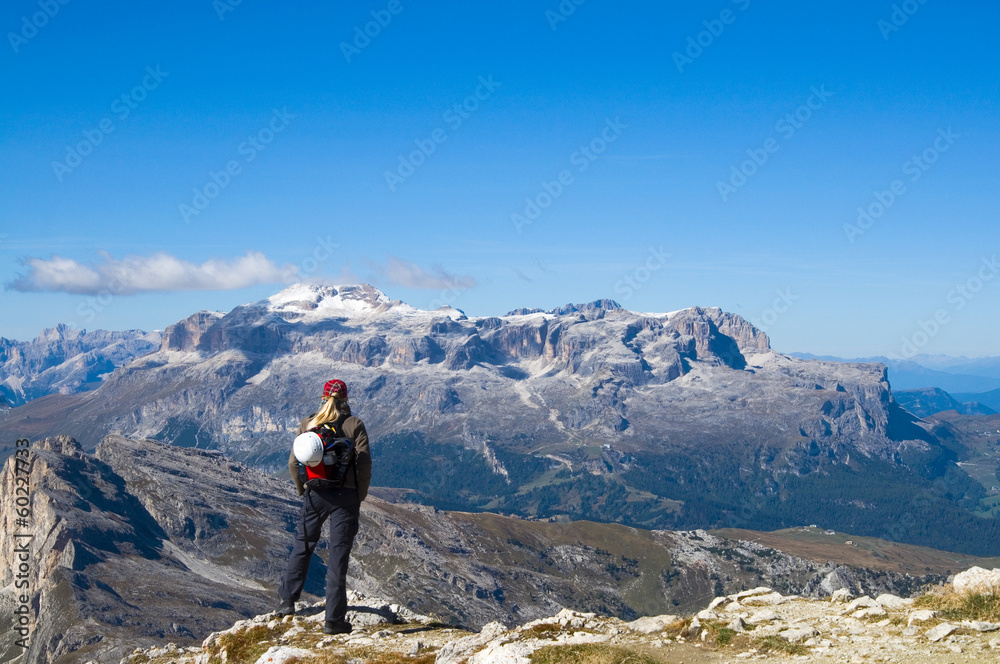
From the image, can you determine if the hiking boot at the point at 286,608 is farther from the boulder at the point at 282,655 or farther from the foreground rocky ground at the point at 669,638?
the boulder at the point at 282,655

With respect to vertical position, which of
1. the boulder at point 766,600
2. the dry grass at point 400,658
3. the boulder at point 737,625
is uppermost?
the boulder at point 737,625

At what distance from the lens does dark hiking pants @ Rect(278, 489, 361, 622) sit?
23656 mm

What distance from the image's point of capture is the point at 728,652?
20953 millimetres

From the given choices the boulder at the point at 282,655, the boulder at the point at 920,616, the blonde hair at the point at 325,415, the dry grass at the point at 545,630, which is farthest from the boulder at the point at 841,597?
the blonde hair at the point at 325,415

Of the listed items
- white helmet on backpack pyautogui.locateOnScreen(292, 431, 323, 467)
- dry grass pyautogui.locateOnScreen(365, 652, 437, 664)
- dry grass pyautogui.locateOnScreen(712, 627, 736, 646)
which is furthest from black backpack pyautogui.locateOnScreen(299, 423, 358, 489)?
dry grass pyautogui.locateOnScreen(712, 627, 736, 646)

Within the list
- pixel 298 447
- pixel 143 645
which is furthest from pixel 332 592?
pixel 143 645

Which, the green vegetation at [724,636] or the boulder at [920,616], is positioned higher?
the boulder at [920,616]

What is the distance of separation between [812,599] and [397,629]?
1480cm

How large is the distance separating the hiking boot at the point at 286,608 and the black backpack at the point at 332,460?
6167mm

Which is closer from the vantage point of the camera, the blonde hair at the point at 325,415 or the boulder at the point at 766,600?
the blonde hair at the point at 325,415

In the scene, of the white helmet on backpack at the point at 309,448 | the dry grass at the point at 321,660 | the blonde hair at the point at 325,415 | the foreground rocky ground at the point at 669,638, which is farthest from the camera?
the blonde hair at the point at 325,415

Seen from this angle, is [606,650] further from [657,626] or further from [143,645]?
[143,645]

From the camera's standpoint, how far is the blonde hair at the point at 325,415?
23.1 metres

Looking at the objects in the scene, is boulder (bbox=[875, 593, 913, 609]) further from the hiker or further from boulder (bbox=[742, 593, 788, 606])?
the hiker
